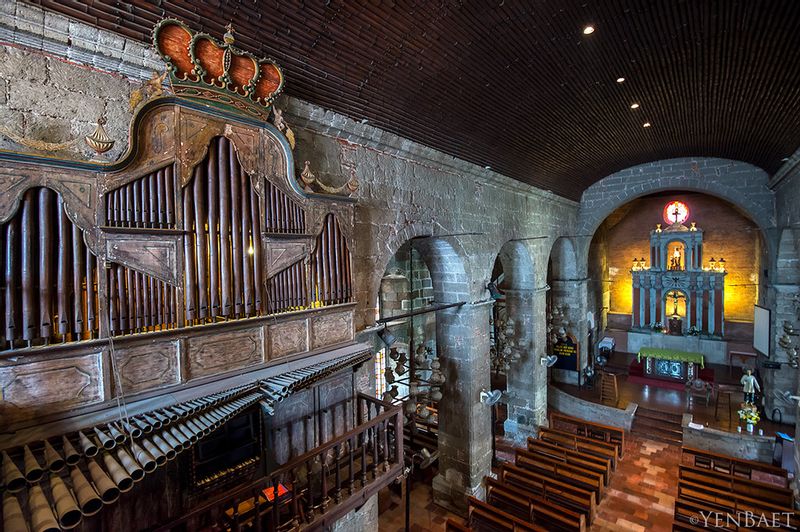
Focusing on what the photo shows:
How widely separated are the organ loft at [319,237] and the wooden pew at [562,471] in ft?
0.16

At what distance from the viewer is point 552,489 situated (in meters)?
6.83

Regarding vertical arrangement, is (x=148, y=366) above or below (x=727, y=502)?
above

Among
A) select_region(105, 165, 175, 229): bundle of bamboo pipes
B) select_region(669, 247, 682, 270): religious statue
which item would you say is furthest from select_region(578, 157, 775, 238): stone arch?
select_region(105, 165, 175, 229): bundle of bamboo pipes

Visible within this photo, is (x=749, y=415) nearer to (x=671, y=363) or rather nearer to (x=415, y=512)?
(x=671, y=363)

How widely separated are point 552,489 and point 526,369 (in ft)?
12.0

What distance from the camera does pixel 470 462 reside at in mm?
7285

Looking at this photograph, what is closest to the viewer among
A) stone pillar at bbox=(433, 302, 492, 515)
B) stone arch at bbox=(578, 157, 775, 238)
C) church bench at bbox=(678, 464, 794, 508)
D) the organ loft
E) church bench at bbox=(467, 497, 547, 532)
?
the organ loft

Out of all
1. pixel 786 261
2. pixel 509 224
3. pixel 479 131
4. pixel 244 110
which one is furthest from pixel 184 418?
pixel 786 261

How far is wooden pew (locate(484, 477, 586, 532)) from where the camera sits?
5.82m

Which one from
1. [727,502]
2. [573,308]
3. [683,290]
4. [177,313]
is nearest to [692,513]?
[727,502]

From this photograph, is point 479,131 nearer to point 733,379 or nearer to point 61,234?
point 61,234

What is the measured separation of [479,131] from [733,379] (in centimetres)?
1388

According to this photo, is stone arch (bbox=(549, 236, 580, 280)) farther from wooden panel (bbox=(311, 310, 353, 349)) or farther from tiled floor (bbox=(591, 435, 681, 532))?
wooden panel (bbox=(311, 310, 353, 349))

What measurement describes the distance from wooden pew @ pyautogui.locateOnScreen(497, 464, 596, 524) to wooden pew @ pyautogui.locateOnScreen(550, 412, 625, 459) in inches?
106
